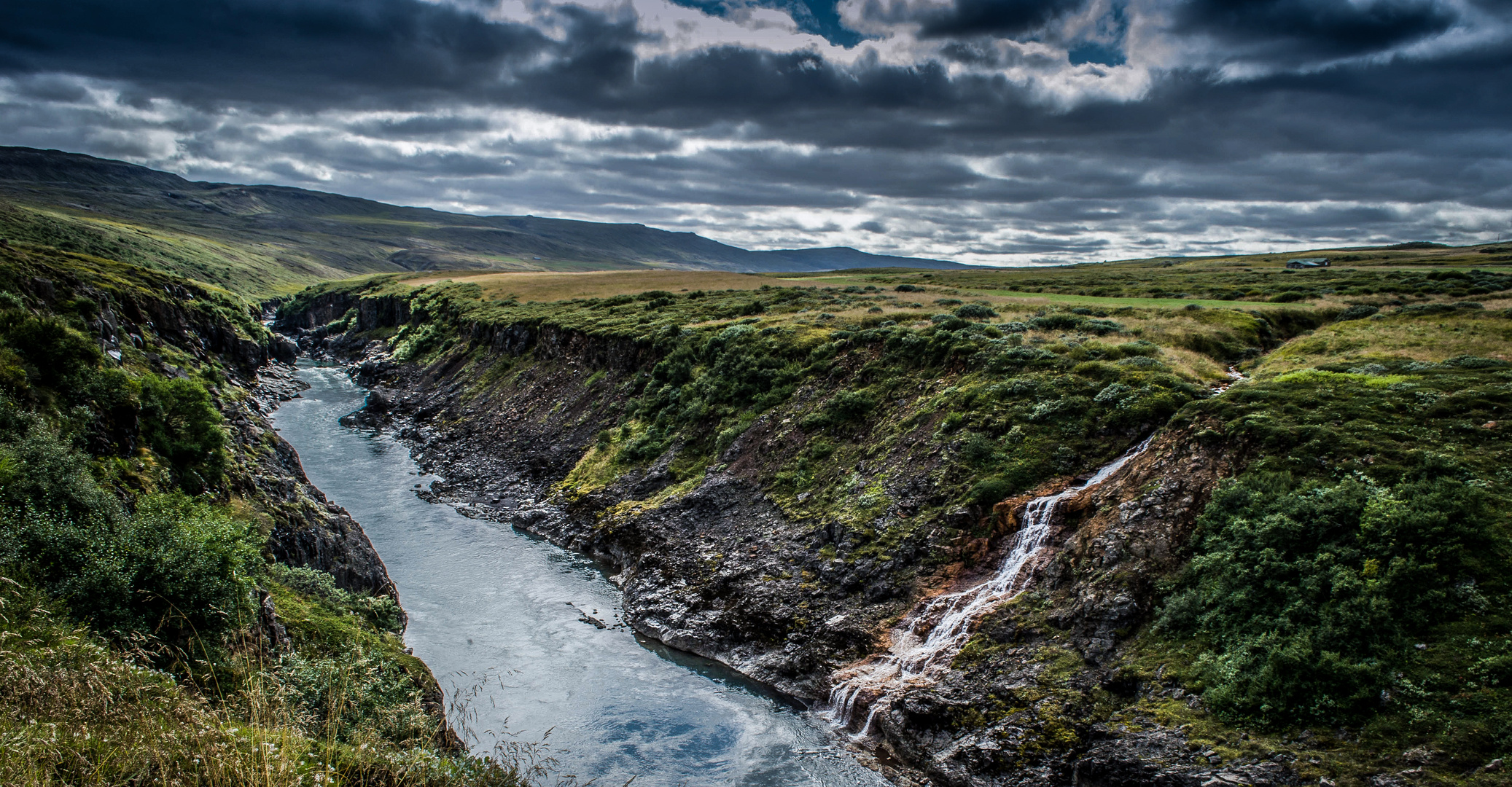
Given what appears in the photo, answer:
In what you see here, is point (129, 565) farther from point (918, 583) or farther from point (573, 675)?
point (918, 583)

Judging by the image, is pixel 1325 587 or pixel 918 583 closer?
pixel 1325 587

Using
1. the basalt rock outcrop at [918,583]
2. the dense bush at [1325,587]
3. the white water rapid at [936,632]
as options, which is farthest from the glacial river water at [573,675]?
the dense bush at [1325,587]

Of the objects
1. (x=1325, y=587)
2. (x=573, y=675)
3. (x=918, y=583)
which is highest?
(x=1325, y=587)

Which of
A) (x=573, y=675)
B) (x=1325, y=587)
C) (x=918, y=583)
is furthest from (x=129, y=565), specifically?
(x=1325, y=587)

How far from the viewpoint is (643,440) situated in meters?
41.6

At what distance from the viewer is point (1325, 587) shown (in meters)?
17.3

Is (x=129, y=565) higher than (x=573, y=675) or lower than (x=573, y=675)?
higher

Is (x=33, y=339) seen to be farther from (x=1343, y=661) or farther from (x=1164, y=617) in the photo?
(x=1343, y=661)

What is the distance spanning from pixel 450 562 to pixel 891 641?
20.3 metres

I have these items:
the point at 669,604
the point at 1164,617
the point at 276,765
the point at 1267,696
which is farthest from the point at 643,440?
the point at 276,765

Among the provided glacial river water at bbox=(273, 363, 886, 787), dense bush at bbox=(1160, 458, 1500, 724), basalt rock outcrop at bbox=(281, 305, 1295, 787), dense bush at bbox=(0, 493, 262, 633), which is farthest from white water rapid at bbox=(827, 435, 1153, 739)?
dense bush at bbox=(0, 493, 262, 633)

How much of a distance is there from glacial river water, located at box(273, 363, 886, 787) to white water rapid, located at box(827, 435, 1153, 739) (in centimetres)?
144

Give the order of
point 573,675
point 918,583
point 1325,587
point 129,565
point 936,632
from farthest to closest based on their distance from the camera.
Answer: point 918,583, point 573,675, point 936,632, point 1325,587, point 129,565

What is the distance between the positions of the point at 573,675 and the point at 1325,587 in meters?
21.6
